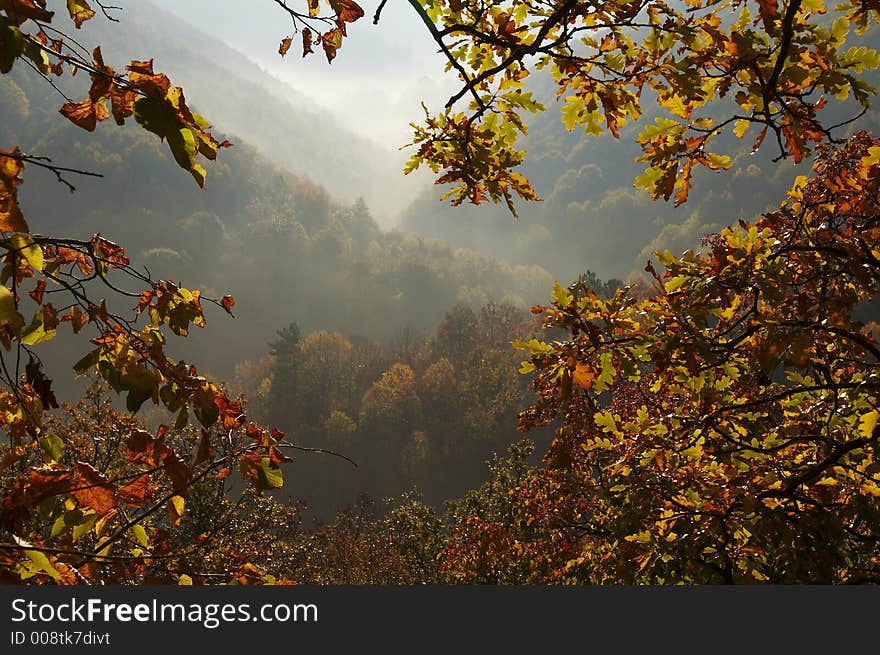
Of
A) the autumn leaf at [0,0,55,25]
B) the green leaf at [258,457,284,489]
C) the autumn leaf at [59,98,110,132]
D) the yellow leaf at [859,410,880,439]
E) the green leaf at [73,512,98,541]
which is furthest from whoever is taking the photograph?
the yellow leaf at [859,410,880,439]

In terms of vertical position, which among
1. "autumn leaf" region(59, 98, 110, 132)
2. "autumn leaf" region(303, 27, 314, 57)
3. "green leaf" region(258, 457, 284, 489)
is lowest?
"green leaf" region(258, 457, 284, 489)

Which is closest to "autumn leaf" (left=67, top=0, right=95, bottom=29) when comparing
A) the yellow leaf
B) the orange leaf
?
the orange leaf

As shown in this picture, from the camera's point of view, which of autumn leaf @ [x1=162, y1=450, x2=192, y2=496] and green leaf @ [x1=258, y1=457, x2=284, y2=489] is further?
green leaf @ [x1=258, y1=457, x2=284, y2=489]

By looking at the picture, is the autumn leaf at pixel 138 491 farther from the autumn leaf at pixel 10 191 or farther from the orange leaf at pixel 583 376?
the orange leaf at pixel 583 376

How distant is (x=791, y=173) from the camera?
3418 inches

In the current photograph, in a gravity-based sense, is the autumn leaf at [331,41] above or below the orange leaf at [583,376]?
above

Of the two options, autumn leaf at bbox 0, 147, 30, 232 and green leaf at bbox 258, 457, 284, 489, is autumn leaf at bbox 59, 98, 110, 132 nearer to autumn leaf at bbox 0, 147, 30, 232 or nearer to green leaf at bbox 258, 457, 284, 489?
autumn leaf at bbox 0, 147, 30, 232

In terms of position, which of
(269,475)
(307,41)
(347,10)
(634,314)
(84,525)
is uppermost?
(307,41)

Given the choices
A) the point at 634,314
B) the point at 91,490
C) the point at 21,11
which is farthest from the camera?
the point at 634,314

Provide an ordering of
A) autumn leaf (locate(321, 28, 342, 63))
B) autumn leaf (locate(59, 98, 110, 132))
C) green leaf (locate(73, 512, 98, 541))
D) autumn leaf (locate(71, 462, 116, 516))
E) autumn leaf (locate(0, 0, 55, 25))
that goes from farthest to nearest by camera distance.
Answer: autumn leaf (locate(321, 28, 342, 63))
green leaf (locate(73, 512, 98, 541))
autumn leaf (locate(71, 462, 116, 516))
autumn leaf (locate(59, 98, 110, 132))
autumn leaf (locate(0, 0, 55, 25))

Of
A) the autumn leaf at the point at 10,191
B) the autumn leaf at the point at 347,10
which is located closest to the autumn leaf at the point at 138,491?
the autumn leaf at the point at 10,191

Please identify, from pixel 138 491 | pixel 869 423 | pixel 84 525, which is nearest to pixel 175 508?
pixel 138 491

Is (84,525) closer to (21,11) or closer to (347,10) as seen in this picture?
(21,11)

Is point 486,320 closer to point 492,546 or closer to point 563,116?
point 492,546
